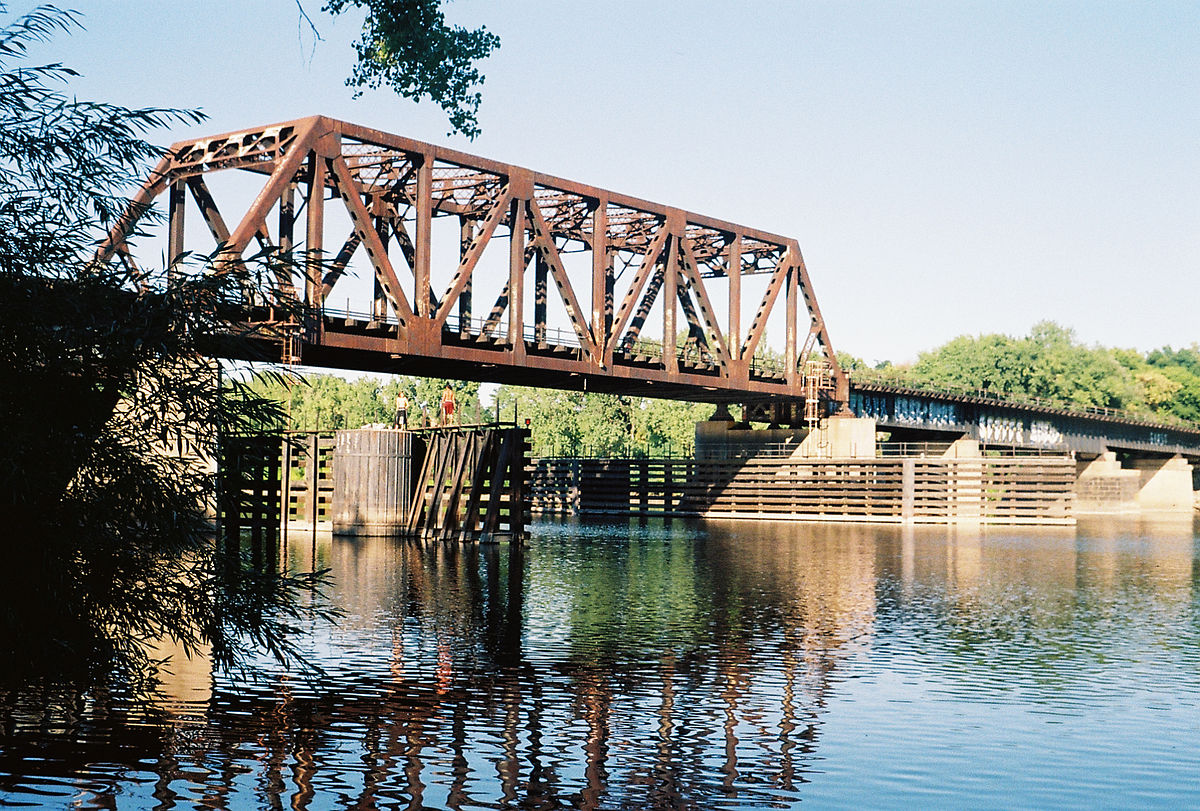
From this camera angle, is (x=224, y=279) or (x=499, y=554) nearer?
(x=224, y=279)

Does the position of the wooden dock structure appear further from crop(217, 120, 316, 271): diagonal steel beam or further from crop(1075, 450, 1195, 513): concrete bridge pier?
crop(1075, 450, 1195, 513): concrete bridge pier

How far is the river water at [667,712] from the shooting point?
11195mm

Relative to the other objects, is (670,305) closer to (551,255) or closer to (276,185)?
(551,255)

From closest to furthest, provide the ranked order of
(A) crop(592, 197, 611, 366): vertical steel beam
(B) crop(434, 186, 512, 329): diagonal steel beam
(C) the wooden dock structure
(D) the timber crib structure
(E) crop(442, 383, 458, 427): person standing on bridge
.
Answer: (D) the timber crib structure < (E) crop(442, 383, 458, 427): person standing on bridge < (B) crop(434, 186, 512, 329): diagonal steel beam < (A) crop(592, 197, 611, 366): vertical steel beam < (C) the wooden dock structure

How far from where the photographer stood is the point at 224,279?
45.1 ft

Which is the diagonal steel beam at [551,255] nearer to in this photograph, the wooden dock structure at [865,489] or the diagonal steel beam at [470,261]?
the diagonal steel beam at [470,261]

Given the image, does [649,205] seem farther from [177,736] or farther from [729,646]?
[177,736]

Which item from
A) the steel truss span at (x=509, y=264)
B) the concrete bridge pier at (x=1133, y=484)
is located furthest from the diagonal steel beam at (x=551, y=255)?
the concrete bridge pier at (x=1133, y=484)

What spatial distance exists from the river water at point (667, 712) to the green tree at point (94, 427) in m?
0.97

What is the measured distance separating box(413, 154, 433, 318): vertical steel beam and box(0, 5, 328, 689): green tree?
115 feet

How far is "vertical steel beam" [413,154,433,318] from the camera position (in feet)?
161

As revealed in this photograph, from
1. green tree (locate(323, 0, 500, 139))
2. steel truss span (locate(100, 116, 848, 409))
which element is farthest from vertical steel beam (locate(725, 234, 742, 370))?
green tree (locate(323, 0, 500, 139))

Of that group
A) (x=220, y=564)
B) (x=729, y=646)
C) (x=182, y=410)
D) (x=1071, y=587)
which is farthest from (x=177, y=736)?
(x=1071, y=587)

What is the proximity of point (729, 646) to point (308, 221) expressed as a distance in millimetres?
28524
